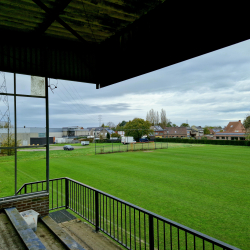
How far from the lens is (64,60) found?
470 cm

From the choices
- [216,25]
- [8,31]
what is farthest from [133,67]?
[8,31]

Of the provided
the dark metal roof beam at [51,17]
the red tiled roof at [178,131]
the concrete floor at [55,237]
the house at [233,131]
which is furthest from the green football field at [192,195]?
the red tiled roof at [178,131]

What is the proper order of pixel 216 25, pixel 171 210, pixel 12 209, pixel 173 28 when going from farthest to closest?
pixel 171 210 → pixel 12 209 → pixel 173 28 → pixel 216 25

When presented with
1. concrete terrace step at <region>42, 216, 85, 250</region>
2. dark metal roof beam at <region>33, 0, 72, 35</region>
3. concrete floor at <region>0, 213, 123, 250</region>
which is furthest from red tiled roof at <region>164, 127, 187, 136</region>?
dark metal roof beam at <region>33, 0, 72, 35</region>

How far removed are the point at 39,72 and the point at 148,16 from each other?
2662mm

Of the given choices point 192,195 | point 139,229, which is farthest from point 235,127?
point 139,229

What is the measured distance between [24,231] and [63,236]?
0.62 metres

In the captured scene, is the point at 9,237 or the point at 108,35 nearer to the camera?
the point at 9,237

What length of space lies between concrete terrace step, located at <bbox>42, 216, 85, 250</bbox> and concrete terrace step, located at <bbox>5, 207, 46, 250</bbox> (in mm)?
444

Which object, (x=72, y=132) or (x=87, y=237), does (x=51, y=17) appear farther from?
(x=72, y=132)

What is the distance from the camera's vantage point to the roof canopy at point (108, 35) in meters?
2.25

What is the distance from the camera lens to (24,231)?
3.12 metres

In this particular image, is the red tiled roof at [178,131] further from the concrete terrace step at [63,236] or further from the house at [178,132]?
the concrete terrace step at [63,236]

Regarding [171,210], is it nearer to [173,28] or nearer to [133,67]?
[133,67]
